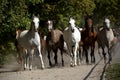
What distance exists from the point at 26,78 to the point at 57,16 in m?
17.7

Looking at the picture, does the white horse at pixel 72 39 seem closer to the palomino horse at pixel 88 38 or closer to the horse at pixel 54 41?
the horse at pixel 54 41

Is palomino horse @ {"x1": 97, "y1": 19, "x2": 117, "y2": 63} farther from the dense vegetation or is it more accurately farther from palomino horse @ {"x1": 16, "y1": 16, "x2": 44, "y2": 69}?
the dense vegetation

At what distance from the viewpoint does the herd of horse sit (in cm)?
2558

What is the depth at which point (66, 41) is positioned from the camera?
88.8ft

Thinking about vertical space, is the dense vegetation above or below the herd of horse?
above

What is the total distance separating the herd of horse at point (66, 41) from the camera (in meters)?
25.6

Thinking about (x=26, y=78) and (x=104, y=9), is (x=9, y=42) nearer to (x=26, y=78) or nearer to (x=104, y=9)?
(x=26, y=78)

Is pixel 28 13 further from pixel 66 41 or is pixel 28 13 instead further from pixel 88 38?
pixel 66 41

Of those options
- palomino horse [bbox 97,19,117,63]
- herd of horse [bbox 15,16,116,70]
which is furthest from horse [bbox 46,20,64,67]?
palomino horse [bbox 97,19,117,63]

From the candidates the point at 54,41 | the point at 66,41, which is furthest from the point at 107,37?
the point at 54,41

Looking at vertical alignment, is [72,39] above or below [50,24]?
below

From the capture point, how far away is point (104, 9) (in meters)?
78.7

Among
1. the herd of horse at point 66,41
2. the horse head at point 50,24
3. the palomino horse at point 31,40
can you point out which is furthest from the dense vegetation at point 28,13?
the horse head at point 50,24

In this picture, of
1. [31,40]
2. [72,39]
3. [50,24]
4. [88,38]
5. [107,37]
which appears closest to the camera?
[31,40]
